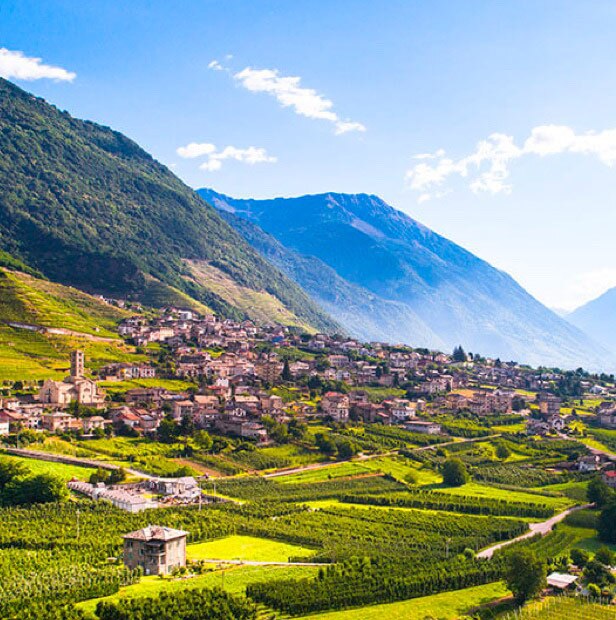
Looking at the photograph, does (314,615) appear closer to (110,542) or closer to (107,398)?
(110,542)

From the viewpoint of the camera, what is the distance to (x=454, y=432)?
117438 millimetres

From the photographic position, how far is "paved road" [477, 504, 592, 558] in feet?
208

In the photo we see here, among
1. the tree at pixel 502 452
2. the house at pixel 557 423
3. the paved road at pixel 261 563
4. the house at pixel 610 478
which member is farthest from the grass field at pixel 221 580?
the house at pixel 557 423

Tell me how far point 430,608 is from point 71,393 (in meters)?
68.1

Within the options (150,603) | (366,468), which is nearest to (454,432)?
(366,468)

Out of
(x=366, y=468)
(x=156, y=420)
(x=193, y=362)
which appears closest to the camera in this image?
(x=366, y=468)

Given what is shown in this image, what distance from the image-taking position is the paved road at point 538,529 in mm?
63312

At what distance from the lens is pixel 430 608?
50.5 meters

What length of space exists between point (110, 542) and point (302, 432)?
5067cm

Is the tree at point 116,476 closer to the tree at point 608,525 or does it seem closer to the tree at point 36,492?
the tree at point 36,492

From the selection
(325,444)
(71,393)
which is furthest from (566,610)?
(71,393)

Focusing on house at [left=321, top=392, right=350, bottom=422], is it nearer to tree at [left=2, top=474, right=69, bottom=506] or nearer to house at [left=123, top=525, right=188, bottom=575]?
tree at [left=2, top=474, right=69, bottom=506]

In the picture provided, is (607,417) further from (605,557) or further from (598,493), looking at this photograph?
(605,557)

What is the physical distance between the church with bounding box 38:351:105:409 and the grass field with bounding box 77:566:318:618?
5479 cm
